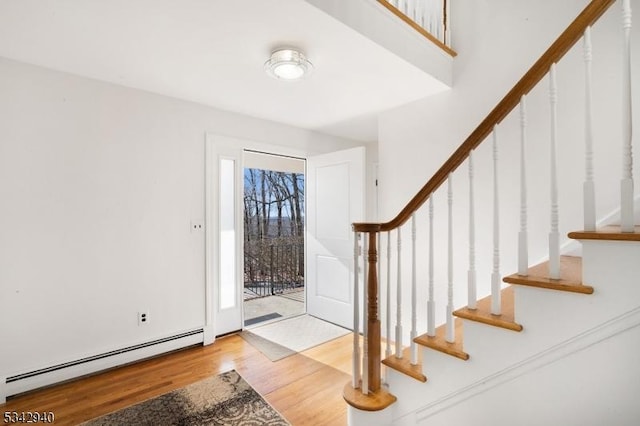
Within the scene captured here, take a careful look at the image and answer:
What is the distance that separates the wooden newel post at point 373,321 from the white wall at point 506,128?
106cm

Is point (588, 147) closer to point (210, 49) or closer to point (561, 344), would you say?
point (561, 344)

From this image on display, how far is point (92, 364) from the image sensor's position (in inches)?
94.0

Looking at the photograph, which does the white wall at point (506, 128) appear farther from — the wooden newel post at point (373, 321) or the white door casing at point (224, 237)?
the white door casing at point (224, 237)

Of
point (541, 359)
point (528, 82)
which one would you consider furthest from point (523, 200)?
point (541, 359)

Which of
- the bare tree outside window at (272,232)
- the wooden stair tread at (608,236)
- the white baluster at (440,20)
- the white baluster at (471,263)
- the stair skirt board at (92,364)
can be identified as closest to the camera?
the wooden stair tread at (608,236)

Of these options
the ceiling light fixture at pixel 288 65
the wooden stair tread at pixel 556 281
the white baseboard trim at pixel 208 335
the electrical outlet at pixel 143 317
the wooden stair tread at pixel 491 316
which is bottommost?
the white baseboard trim at pixel 208 335

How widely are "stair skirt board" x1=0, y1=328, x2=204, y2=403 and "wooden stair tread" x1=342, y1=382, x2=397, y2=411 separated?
179 centimetres

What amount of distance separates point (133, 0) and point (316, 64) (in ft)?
3.61

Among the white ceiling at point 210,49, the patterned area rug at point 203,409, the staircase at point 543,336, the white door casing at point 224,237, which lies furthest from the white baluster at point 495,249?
the white door casing at point 224,237

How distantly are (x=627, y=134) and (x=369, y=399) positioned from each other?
1.69 metres

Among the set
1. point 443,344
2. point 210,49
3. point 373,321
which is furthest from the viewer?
point 210,49

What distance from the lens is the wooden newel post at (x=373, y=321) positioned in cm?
179

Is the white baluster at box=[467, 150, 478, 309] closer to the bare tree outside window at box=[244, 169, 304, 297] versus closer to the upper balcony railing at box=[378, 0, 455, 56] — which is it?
the upper balcony railing at box=[378, 0, 455, 56]

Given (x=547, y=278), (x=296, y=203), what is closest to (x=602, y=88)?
(x=547, y=278)
